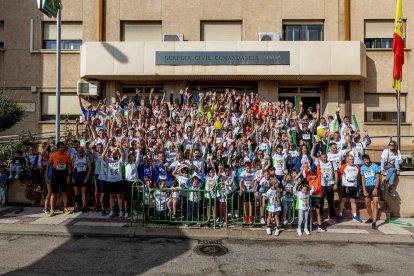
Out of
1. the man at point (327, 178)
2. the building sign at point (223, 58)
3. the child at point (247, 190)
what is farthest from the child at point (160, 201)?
the building sign at point (223, 58)

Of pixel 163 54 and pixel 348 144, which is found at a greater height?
pixel 163 54

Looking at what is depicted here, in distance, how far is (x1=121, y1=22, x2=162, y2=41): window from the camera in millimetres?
17344

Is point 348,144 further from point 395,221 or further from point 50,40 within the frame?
point 50,40

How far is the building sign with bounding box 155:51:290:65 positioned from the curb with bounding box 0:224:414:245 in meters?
8.96

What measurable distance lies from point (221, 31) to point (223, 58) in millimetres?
2218

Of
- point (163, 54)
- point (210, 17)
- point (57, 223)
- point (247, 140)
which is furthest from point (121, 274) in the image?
point (210, 17)

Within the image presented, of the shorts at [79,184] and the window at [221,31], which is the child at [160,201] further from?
the window at [221,31]

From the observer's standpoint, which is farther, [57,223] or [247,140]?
[247,140]

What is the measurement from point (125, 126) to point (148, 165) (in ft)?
8.73

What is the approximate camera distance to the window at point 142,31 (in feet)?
56.9

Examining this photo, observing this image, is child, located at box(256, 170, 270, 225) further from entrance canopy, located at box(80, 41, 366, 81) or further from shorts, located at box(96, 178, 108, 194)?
entrance canopy, located at box(80, 41, 366, 81)

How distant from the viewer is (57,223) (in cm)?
880

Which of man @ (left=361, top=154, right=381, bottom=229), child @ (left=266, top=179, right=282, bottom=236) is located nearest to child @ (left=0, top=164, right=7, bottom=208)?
child @ (left=266, top=179, right=282, bottom=236)

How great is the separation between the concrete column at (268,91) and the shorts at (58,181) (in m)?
9.90
